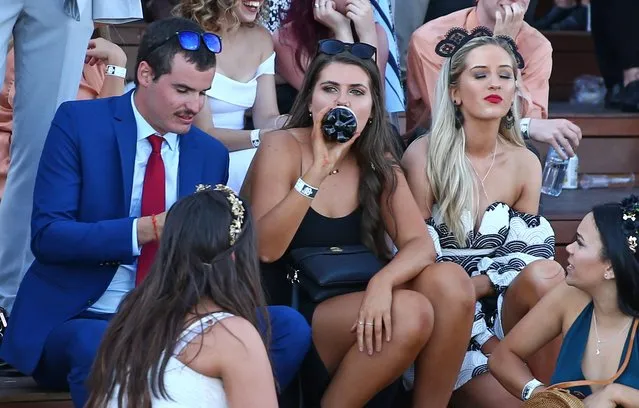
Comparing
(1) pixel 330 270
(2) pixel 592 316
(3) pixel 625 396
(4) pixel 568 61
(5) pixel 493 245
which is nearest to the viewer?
(3) pixel 625 396

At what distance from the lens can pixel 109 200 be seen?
11.9 feet

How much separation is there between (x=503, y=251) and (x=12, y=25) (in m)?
1.81

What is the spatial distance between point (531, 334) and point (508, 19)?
5.50ft

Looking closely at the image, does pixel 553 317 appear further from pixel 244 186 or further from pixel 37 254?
pixel 37 254

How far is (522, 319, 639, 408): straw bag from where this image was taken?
326cm

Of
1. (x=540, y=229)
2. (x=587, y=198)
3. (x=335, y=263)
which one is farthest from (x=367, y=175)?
(x=587, y=198)

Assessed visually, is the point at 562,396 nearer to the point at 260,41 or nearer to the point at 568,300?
the point at 568,300

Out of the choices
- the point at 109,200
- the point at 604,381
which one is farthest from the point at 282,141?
the point at 604,381

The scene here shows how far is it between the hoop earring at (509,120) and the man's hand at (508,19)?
0.52 m

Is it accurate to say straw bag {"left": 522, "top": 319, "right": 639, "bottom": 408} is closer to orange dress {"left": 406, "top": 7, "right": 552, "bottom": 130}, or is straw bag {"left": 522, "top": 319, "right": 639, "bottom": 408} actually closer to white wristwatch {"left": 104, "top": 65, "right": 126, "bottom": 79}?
orange dress {"left": 406, "top": 7, "right": 552, "bottom": 130}

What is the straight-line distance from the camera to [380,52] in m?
4.84

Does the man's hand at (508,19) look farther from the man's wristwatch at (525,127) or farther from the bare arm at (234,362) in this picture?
the bare arm at (234,362)

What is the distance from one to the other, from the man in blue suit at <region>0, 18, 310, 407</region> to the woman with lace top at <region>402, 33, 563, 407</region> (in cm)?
81

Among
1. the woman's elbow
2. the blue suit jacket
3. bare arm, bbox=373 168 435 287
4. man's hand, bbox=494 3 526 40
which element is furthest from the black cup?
man's hand, bbox=494 3 526 40
